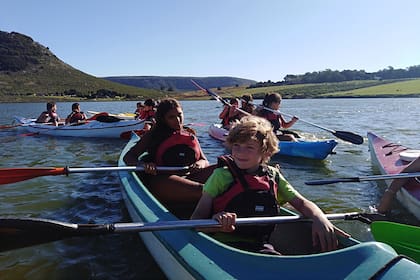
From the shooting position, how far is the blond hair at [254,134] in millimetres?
2572

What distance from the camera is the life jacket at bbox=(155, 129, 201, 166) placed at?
14.8 feet

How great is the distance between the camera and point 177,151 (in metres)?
4.55

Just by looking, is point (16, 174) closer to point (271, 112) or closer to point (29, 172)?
point (29, 172)

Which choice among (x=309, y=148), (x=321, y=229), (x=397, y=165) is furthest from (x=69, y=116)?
(x=321, y=229)

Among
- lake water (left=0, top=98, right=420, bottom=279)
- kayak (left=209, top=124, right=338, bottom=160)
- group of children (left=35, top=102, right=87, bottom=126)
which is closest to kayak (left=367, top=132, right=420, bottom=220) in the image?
lake water (left=0, top=98, right=420, bottom=279)

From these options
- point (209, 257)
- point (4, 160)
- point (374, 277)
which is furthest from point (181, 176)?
point (4, 160)

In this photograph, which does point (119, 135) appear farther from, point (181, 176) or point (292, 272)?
point (292, 272)

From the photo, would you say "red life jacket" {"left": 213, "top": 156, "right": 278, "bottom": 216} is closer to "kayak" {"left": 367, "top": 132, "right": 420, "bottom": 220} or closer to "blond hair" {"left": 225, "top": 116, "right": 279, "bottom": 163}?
"blond hair" {"left": 225, "top": 116, "right": 279, "bottom": 163}

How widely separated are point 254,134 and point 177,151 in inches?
82.4

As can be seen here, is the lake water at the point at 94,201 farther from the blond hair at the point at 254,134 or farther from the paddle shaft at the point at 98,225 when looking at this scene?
the blond hair at the point at 254,134

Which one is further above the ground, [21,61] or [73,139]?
[21,61]

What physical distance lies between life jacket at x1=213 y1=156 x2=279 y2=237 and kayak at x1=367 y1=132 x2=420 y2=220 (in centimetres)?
269

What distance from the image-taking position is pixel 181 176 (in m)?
4.58

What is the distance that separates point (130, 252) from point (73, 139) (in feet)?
32.6
